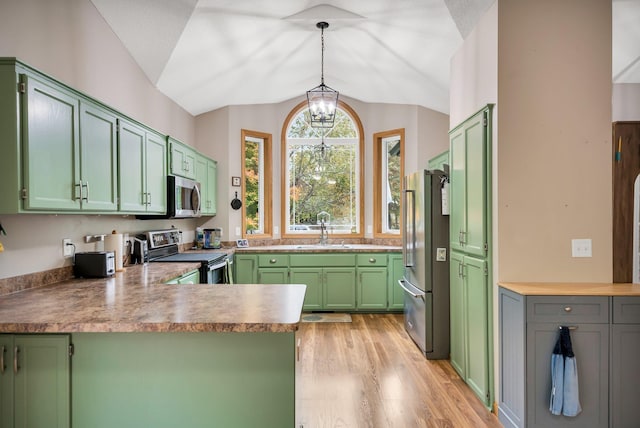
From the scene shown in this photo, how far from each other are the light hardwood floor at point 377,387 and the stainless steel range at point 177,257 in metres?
1.11

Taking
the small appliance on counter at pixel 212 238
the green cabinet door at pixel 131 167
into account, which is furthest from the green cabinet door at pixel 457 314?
the small appliance on counter at pixel 212 238

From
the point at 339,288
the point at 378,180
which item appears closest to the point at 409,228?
the point at 339,288

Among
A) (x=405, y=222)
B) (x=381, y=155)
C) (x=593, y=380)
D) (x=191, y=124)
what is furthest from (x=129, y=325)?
(x=381, y=155)

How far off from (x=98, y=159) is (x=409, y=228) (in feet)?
9.19

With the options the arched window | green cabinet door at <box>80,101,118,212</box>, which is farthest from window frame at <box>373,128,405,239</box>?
green cabinet door at <box>80,101,118,212</box>

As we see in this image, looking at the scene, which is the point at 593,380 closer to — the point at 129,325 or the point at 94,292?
the point at 129,325

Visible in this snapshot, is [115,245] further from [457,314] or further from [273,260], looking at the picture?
[457,314]

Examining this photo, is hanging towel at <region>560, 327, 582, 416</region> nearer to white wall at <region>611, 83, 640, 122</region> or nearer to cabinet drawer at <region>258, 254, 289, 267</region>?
white wall at <region>611, 83, 640, 122</region>

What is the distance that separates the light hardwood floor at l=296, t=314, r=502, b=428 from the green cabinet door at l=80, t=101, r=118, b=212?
1585mm

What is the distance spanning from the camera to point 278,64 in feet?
14.8

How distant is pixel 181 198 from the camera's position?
3.90 meters

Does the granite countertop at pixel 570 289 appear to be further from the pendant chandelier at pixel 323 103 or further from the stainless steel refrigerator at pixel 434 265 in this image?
the pendant chandelier at pixel 323 103

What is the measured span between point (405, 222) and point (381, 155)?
5.87 ft

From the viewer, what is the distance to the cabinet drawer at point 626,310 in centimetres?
210
